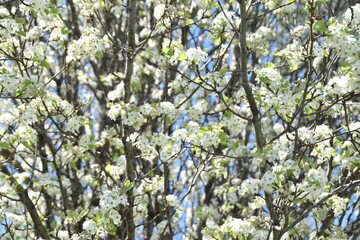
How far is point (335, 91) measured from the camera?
4035 mm

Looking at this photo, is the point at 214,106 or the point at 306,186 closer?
the point at 306,186

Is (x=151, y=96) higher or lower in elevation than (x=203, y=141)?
higher

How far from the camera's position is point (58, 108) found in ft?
17.8

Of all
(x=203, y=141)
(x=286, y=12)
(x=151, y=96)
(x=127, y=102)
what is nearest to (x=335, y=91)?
(x=203, y=141)

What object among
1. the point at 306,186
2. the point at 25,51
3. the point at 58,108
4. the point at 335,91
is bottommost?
the point at 306,186

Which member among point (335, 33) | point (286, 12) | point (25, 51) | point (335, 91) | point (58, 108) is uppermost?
point (286, 12)

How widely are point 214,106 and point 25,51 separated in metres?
4.47

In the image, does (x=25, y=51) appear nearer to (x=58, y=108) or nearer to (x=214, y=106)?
(x=58, y=108)

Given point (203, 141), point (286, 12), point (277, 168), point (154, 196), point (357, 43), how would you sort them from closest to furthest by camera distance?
1. point (357, 43)
2. point (277, 168)
3. point (203, 141)
4. point (286, 12)
5. point (154, 196)

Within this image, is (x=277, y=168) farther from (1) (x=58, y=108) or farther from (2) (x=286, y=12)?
(2) (x=286, y=12)

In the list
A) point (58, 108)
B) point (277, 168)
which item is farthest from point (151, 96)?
point (277, 168)

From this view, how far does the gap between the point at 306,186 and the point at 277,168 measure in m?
0.30

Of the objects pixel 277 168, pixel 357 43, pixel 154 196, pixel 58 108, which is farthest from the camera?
pixel 154 196

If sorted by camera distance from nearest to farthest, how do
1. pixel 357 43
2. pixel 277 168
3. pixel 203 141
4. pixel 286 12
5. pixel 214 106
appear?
pixel 357 43 < pixel 277 168 < pixel 203 141 < pixel 286 12 < pixel 214 106
